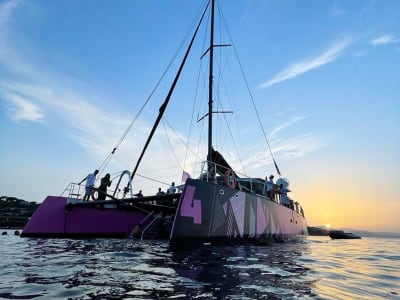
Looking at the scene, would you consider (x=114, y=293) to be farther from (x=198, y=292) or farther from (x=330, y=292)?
(x=330, y=292)

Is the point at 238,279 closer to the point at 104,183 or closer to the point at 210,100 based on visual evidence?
the point at 210,100

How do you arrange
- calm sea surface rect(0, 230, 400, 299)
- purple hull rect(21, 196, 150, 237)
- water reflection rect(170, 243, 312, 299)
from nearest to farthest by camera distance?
calm sea surface rect(0, 230, 400, 299) < water reflection rect(170, 243, 312, 299) < purple hull rect(21, 196, 150, 237)

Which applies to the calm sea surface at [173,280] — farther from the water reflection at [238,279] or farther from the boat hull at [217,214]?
the boat hull at [217,214]

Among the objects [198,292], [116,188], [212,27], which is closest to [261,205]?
[116,188]

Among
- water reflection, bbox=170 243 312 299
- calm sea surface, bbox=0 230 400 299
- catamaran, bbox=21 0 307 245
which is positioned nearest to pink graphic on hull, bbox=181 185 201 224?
catamaran, bbox=21 0 307 245

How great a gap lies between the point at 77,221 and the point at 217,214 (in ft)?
25.1

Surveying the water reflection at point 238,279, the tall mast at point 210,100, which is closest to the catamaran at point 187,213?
the tall mast at point 210,100

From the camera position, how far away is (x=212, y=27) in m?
17.1

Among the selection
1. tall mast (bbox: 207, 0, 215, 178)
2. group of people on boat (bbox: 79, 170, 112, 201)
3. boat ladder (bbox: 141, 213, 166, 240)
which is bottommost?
boat ladder (bbox: 141, 213, 166, 240)

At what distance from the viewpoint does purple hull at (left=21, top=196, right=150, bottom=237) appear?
14031 mm

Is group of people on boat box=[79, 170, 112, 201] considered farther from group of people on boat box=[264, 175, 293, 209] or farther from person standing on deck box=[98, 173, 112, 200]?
group of people on boat box=[264, 175, 293, 209]

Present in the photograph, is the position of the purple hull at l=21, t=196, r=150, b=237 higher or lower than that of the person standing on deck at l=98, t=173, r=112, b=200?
lower

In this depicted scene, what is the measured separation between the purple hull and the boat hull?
20.7 ft

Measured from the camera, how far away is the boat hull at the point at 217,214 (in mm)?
10688
